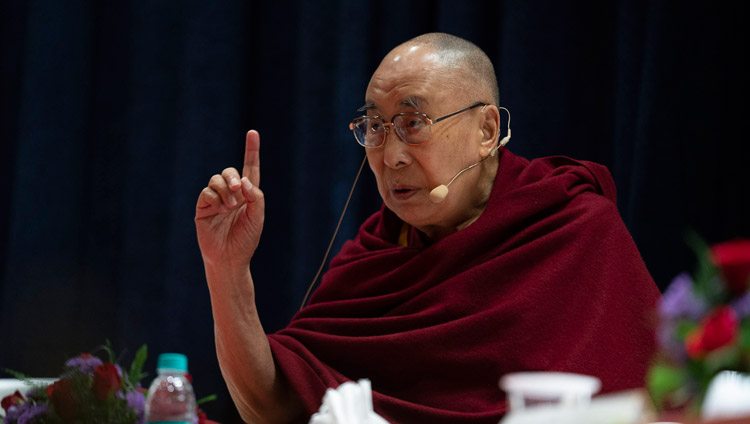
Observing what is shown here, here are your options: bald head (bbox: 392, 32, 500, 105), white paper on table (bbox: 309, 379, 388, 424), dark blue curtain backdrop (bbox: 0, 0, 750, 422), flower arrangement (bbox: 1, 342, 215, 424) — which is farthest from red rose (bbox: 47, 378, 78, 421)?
dark blue curtain backdrop (bbox: 0, 0, 750, 422)

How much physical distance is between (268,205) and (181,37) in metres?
0.66

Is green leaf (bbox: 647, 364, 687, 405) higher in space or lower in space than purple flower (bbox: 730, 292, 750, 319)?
lower

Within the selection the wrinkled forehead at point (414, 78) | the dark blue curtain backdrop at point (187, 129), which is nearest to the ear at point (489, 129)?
the wrinkled forehead at point (414, 78)

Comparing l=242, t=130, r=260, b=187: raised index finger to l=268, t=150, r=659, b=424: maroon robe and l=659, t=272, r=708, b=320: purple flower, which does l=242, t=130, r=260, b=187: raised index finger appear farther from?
l=659, t=272, r=708, b=320: purple flower

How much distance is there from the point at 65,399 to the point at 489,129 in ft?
3.77

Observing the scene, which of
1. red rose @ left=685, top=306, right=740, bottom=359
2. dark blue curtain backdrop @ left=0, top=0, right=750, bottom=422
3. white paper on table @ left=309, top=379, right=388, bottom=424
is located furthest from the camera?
dark blue curtain backdrop @ left=0, top=0, right=750, bottom=422

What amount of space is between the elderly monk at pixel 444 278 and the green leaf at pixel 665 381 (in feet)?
2.74

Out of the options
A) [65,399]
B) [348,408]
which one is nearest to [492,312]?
[348,408]

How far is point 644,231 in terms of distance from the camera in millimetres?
1962

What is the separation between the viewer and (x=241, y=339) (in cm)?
162

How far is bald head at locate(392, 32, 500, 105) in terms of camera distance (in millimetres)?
1824

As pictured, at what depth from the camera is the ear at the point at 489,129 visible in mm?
1863

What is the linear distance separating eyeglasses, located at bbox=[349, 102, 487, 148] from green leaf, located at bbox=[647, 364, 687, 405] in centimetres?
114

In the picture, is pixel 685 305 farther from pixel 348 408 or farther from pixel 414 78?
pixel 414 78
